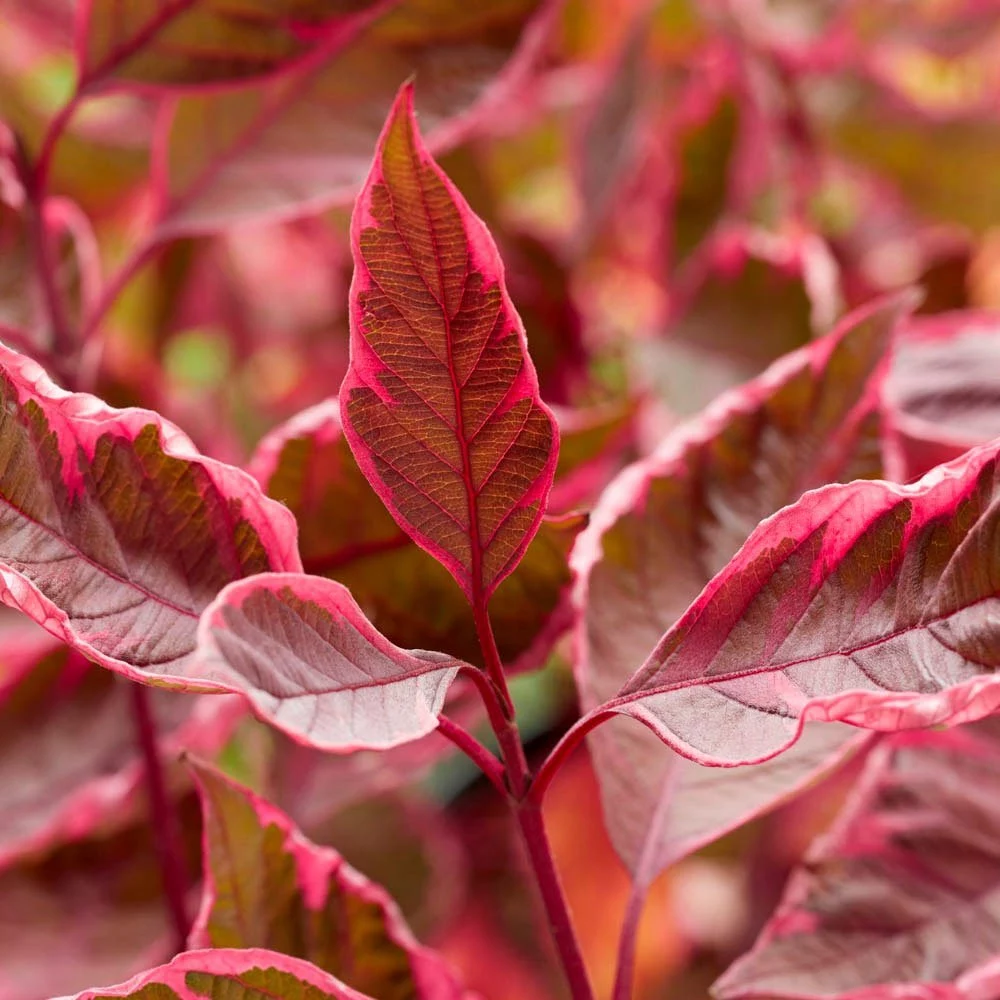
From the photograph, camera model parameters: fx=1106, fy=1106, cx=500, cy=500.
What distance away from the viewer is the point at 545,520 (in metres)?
0.41

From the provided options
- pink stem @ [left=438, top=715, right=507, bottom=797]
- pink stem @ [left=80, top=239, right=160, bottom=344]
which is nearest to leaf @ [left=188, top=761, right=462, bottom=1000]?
pink stem @ [left=438, top=715, right=507, bottom=797]

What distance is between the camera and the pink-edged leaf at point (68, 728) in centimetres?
58

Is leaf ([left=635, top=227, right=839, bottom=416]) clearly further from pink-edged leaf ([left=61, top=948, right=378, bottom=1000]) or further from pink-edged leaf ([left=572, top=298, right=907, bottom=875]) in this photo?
pink-edged leaf ([left=61, top=948, right=378, bottom=1000])

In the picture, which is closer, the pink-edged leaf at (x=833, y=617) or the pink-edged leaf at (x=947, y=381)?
the pink-edged leaf at (x=833, y=617)

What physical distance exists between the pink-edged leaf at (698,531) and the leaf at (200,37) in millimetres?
248

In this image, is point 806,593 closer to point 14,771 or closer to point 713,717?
point 713,717

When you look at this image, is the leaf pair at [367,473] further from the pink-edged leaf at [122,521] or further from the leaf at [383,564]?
the leaf at [383,564]

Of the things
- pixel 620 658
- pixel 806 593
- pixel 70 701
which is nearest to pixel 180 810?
pixel 70 701

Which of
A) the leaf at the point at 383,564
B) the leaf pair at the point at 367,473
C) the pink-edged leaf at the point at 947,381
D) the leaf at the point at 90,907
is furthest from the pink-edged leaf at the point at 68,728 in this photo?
the pink-edged leaf at the point at 947,381

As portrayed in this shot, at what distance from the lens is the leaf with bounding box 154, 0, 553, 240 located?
54 cm

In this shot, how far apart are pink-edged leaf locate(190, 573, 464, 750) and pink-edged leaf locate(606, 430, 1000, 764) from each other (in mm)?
67

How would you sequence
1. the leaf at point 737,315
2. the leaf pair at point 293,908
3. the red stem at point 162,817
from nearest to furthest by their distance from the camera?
the leaf pair at point 293,908
the red stem at point 162,817
the leaf at point 737,315

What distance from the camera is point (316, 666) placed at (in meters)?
0.30

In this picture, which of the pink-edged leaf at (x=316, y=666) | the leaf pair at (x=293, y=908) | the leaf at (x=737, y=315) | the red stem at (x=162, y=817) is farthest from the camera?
the leaf at (x=737, y=315)
